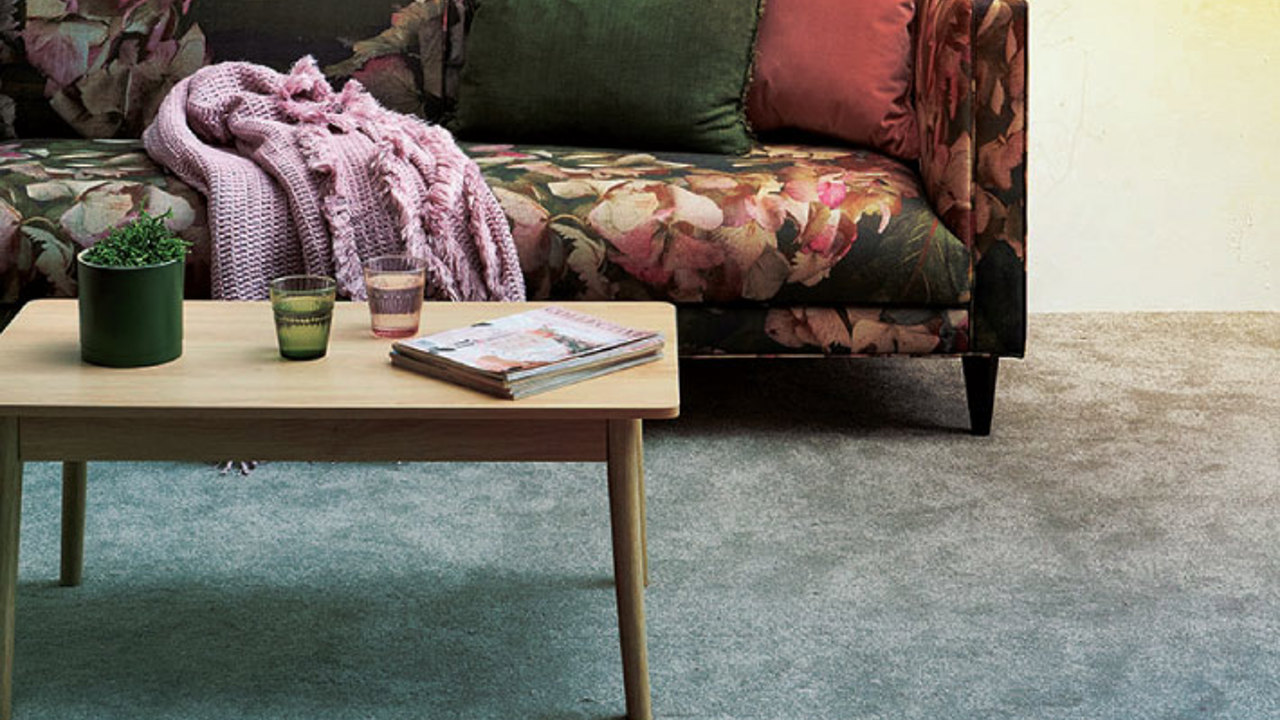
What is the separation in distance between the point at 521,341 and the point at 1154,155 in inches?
84.3

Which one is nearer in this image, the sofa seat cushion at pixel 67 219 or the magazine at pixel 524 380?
the magazine at pixel 524 380

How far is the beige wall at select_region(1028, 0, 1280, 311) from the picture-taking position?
340 cm

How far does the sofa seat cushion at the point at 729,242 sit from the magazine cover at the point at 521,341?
68 cm

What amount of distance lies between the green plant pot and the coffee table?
0.02 metres

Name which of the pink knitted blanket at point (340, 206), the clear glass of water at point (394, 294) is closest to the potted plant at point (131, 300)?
the clear glass of water at point (394, 294)

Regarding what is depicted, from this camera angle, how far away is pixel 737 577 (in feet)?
6.77

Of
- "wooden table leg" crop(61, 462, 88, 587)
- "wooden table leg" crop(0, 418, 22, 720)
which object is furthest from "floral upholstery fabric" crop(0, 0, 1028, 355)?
"wooden table leg" crop(0, 418, 22, 720)

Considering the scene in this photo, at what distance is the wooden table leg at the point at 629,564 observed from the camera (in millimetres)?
1640

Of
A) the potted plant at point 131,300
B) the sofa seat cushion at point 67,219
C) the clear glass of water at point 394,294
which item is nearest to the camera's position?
the potted plant at point 131,300

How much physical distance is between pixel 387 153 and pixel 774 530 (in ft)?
2.91

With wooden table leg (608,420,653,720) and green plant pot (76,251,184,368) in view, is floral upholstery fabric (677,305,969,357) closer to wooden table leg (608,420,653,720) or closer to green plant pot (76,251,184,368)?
wooden table leg (608,420,653,720)

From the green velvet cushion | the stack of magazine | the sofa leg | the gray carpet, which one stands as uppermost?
the green velvet cushion

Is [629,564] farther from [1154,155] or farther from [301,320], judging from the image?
[1154,155]

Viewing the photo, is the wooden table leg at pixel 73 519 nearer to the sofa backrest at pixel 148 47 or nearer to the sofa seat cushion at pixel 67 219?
the sofa seat cushion at pixel 67 219
